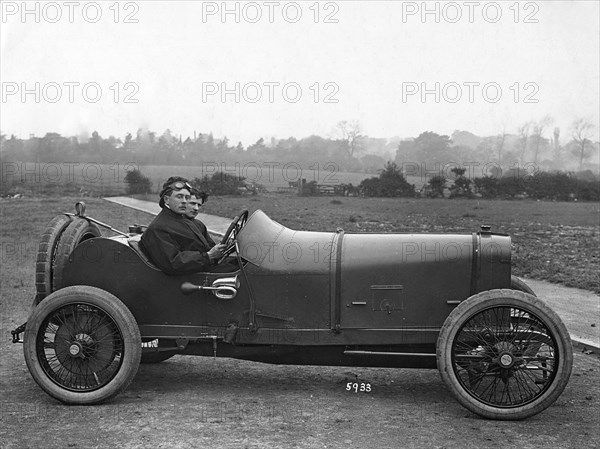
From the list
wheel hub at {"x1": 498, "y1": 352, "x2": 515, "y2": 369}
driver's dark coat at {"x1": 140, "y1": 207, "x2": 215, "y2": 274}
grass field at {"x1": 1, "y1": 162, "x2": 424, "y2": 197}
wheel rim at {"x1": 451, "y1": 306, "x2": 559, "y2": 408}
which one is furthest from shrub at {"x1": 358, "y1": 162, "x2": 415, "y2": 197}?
wheel hub at {"x1": 498, "y1": 352, "x2": 515, "y2": 369}

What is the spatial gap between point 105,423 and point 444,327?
2330 millimetres

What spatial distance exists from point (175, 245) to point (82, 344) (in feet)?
3.18

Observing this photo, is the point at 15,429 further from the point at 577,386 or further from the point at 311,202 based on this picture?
the point at 311,202

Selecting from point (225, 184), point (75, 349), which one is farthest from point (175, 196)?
point (225, 184)

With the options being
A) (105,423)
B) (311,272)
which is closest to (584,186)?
(311,272)

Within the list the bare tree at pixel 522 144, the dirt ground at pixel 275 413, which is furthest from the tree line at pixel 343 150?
the dirt ground at pixel 275 413

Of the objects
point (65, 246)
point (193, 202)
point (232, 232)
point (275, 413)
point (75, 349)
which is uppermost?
point (193, 202)

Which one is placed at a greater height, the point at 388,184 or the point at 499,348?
the point at 388,184

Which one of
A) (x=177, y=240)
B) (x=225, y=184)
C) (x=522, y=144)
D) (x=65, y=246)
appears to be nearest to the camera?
(x=177, y=240)

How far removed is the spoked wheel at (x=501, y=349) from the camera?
5016mm

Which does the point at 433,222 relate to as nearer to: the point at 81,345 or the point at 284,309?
the point at 284,309

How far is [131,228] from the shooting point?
655cm

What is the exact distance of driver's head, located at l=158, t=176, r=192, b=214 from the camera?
A: 578cm

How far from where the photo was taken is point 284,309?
17.8 ft
